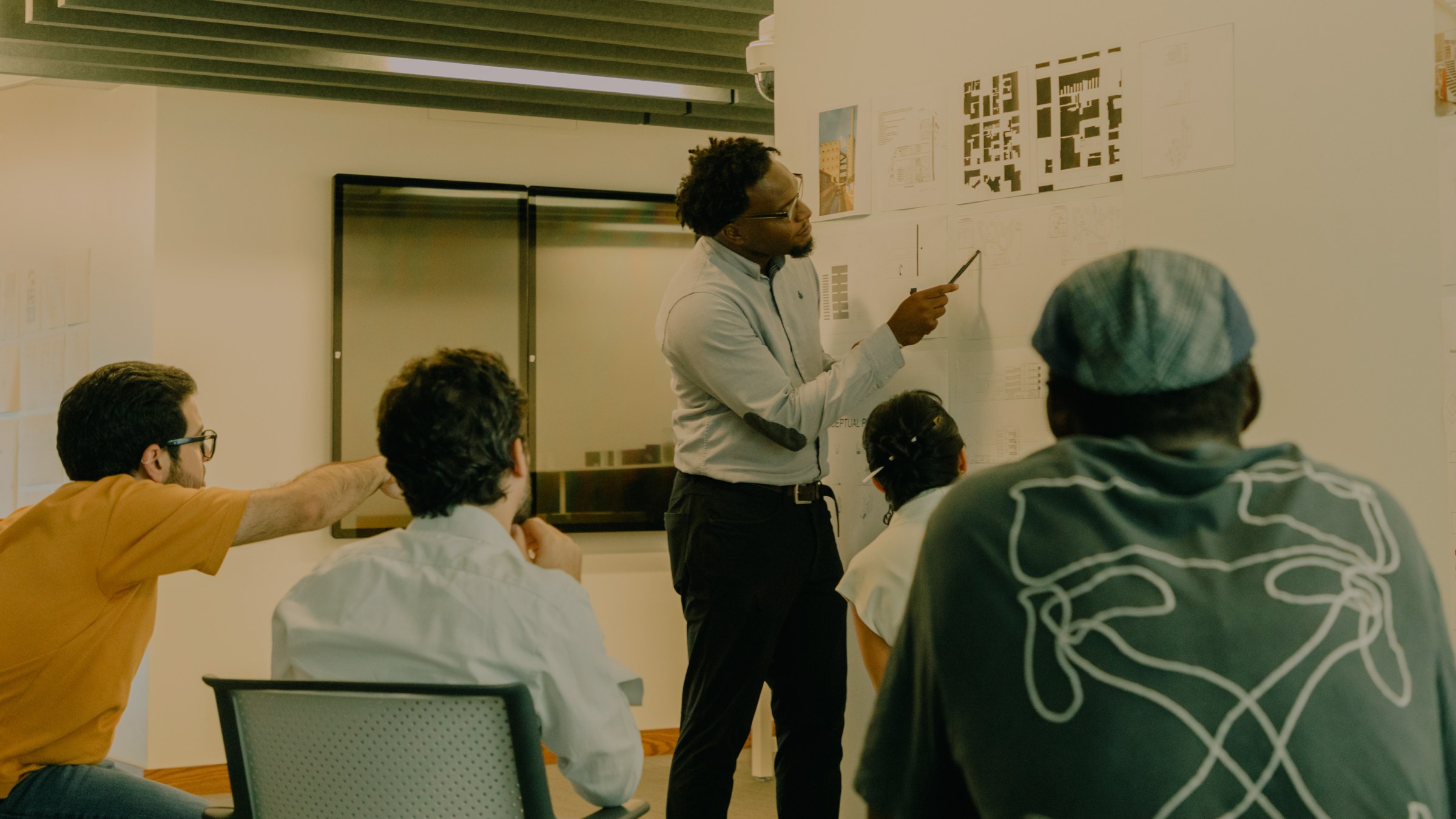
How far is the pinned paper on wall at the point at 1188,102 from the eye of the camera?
2.03 metres

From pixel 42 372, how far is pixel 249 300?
1.23 metres

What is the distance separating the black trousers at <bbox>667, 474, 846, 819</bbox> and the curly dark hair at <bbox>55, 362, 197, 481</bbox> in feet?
3.46

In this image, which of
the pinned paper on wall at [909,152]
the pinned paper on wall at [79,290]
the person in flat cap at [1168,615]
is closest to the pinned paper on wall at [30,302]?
the pinned paper on wall at [79,290]

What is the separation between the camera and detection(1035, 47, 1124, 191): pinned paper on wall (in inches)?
86.0

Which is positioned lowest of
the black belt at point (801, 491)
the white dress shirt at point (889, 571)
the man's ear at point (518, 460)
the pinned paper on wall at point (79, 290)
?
the white dress shirt at point (889, 571)

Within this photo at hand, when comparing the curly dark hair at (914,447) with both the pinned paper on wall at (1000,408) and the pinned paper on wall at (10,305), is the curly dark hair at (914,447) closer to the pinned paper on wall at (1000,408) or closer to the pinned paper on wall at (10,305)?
the pinned paper on wall at (1000,408)

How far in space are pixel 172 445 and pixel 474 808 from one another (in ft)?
4.03

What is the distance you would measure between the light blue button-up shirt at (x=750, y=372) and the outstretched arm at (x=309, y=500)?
2.26 ft

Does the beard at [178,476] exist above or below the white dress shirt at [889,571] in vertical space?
above

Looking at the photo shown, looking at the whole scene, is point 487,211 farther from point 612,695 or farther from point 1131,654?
point 1131,654

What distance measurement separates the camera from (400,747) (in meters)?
1.30

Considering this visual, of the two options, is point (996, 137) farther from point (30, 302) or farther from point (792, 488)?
point (30, 302)

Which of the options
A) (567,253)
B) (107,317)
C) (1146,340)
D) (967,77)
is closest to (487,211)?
(567,253)

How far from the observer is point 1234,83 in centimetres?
201
